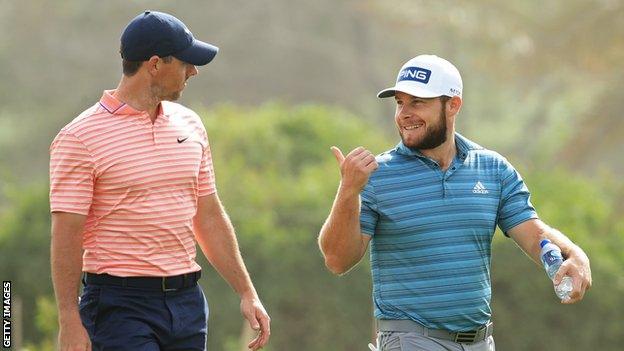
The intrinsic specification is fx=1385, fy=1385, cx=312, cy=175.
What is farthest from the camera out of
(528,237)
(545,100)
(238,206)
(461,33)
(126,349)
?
(545,100)

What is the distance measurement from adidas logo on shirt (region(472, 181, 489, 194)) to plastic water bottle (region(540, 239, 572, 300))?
34cm

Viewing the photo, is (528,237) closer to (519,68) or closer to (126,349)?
(126,349)

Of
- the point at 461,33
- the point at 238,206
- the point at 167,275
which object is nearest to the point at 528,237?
the point at 167,275

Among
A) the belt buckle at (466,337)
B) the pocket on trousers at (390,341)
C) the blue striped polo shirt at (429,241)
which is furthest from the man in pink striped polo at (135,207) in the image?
the belt buckle at (466,337)

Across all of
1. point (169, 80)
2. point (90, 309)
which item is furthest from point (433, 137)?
point (90, 309)

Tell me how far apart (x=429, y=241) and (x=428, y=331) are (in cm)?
37

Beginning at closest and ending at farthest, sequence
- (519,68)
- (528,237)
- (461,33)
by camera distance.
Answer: (528,237), (519,68), (461,33)

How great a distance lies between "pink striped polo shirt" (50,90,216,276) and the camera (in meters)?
5.49

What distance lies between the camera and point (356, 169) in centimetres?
544

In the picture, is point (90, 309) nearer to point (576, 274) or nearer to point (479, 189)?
point (479, 189)

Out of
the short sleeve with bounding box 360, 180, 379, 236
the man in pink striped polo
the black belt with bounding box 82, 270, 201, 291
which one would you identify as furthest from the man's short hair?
the short sleeve with bounding box 360, 180, 379, 236

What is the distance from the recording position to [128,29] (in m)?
5.75

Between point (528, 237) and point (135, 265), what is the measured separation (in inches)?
67.2

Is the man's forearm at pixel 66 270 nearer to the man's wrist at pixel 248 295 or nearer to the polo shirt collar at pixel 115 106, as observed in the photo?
the polo shirt collar at pixel 115 106
